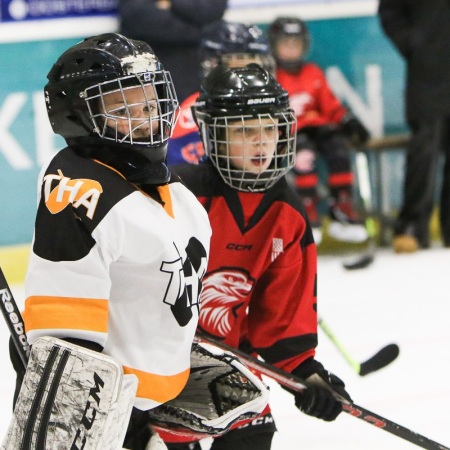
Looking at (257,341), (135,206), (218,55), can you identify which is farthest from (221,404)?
(218,55)

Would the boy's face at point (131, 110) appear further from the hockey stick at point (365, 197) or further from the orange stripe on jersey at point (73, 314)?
the hockey stick at point (365, 197)

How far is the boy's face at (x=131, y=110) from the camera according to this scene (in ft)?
5.10

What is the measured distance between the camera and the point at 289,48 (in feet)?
14.5

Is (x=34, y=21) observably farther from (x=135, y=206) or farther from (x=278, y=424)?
(x=135, y=206)

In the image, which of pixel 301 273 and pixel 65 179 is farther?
pixel 301 273

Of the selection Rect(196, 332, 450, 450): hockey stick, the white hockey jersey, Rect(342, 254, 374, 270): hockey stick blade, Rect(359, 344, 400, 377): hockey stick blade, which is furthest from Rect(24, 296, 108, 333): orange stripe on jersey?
Rect(342, 254, 374, 270): hockey stick blade

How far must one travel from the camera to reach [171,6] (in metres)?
4.13

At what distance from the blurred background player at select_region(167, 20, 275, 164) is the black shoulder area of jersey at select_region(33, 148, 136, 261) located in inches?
39.5

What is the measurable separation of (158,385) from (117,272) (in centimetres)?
22

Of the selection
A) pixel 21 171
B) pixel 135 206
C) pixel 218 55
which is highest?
pixel 135 206

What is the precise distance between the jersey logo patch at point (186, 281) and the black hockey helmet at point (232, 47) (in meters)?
1.09

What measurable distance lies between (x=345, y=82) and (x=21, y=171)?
5.15 feet

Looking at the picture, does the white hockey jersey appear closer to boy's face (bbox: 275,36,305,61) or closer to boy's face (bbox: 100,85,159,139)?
boy's face (bbox: 100,85,159,139)

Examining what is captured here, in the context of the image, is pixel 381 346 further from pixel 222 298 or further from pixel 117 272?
pixel 117 272
